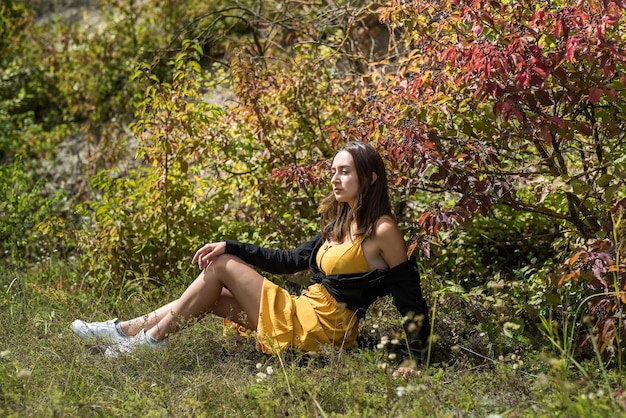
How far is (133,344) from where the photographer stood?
4.00 m

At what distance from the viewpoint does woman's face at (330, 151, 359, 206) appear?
390cm

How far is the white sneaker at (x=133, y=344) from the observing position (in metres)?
3.95

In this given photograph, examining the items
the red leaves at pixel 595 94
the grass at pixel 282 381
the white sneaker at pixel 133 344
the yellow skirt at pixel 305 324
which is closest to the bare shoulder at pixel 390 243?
the yellow skirt at pixel 305 324

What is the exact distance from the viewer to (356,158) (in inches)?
153

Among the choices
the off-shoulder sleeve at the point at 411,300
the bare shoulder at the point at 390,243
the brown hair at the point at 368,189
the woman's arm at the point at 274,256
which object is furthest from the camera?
the woman's arm at the point at 274,256

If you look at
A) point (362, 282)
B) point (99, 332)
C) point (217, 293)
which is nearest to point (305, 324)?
point (362, 282)

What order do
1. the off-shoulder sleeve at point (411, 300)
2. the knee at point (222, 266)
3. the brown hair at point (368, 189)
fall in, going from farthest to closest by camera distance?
the knee at point (222, 266) < the brown hair at point (368, 189) < the off-shoulder sleeve at point (411, 300)

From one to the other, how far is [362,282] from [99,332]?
1.35 meters

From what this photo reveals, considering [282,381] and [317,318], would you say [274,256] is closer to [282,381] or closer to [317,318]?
[317,318]

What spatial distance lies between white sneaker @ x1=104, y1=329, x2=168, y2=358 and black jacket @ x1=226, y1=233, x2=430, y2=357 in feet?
1.86

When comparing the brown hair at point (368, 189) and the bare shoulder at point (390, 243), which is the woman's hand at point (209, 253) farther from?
the bare shoulder at point (390, 243)

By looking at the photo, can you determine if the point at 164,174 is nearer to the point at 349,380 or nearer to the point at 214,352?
the point at 214,352

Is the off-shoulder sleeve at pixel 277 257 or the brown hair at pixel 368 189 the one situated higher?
the brown hair at pixel 368 189

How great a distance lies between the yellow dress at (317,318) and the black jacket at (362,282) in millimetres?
48
